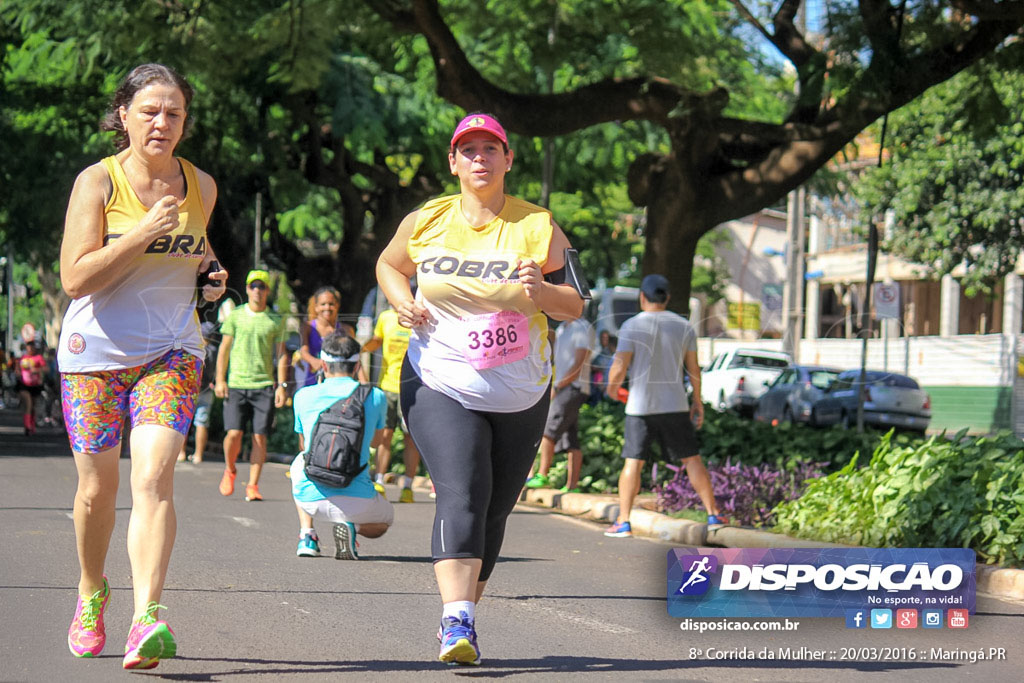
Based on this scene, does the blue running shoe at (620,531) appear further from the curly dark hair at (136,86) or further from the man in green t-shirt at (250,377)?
the curly dark hair at (136,86)

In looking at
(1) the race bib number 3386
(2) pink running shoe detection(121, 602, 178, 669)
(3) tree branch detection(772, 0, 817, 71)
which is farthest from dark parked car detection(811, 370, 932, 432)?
(2) pink running shoe detection(121, 602, 178, 669)

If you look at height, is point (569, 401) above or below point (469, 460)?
below

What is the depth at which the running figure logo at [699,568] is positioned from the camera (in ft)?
17.0

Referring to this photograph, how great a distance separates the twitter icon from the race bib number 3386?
1652 millimetres

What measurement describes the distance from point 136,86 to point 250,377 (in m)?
7.09

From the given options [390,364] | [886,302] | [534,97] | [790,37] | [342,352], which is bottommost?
[390,364]

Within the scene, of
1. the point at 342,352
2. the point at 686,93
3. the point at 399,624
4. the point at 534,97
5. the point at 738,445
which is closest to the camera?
the point at 399,624

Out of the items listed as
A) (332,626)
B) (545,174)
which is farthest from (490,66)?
(332,626)

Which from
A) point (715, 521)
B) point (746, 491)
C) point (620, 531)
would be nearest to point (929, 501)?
point (715, 521)

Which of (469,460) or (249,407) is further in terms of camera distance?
(249,407)

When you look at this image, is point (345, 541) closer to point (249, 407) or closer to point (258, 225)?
point (249, 407)

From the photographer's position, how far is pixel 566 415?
12602 mm

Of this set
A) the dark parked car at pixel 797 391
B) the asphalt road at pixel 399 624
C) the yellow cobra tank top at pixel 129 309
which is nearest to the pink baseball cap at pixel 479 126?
the yellow cobra tank top at pixel 129 309

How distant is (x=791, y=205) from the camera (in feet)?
94.7
